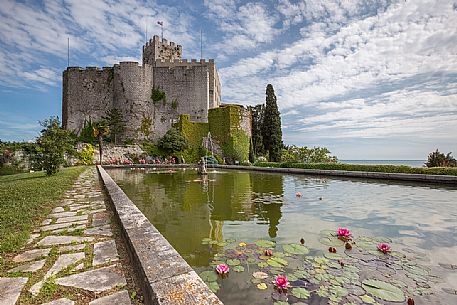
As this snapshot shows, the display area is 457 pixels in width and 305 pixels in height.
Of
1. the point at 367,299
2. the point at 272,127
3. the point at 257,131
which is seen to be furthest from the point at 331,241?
the point at 257,131

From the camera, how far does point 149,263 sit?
5.77 feet

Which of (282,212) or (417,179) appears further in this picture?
(417,179)

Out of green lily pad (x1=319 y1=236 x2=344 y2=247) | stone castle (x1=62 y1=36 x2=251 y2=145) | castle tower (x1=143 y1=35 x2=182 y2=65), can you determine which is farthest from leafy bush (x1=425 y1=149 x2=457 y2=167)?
castle tower (x1=143 y1=35 x2=182 y2=65)

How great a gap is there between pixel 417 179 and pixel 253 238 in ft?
28.5

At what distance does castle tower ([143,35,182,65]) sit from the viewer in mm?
33750

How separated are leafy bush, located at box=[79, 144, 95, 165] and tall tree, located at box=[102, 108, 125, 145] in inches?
158

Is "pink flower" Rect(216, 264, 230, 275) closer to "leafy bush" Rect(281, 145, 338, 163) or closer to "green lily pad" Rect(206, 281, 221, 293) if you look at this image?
"green lily pad" Rect(206, 281, 221, 293)

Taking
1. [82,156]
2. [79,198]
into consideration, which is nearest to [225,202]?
[79,198]

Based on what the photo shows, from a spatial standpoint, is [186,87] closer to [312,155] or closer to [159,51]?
[159,51]

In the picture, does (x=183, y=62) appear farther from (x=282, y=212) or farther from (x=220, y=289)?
(x=220, y=289)

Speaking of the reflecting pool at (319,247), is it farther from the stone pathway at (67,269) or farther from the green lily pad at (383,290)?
the stone pathway at (67,269)

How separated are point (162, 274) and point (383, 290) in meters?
1.72

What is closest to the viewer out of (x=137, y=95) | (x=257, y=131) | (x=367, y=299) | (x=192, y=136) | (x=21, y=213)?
(x=367, y=299)

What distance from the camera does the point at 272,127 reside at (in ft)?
75.4
